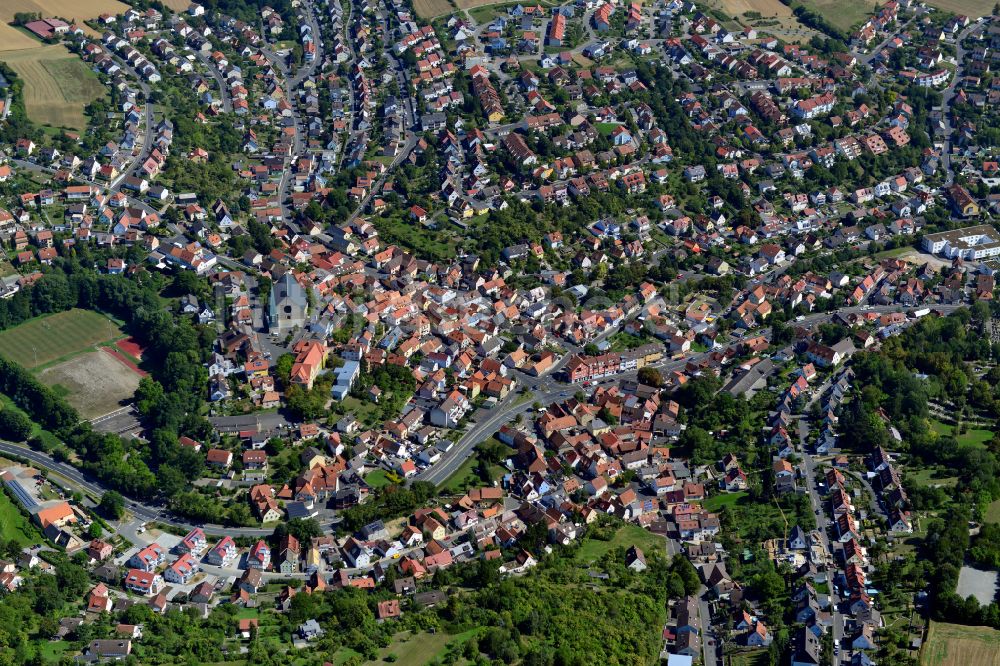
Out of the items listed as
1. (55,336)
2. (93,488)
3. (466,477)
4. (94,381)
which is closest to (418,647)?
(466,477)

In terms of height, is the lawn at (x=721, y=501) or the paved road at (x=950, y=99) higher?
the paved road at (x=950, y=99)

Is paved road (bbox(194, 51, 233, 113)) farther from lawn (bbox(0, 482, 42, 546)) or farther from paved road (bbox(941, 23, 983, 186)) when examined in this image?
paved road (bbox(941, 23, 983, 186))

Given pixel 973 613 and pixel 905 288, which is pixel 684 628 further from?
pixel 905 288

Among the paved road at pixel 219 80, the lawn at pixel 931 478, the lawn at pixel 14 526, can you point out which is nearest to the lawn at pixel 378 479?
the lawn at pixel 14 526

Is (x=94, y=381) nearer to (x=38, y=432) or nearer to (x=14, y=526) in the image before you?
(x=38, y=432)

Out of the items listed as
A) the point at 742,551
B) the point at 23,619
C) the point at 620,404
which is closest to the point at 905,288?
the point at 620,404

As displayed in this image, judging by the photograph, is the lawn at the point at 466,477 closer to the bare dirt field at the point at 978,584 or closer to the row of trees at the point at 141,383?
the row of trees at the point at 141,383
